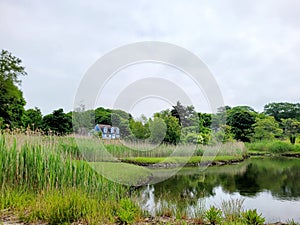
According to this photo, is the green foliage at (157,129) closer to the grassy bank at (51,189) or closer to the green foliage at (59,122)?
the grassy bank at (51,189)

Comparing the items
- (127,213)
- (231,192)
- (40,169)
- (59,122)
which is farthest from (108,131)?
(59,122)

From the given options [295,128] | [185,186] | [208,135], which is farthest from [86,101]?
[295,128]

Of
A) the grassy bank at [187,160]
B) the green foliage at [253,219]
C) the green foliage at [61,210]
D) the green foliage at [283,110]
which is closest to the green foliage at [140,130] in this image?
the grassy bank at [187,160]

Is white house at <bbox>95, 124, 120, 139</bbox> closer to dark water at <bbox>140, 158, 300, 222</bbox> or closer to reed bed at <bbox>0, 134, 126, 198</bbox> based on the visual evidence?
dark water at <bbox>140, 158, 300, 222</bbox>

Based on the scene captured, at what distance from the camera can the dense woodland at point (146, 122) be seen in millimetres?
10400

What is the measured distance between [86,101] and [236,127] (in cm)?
2184

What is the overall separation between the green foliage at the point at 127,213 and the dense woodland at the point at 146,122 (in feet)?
9.67

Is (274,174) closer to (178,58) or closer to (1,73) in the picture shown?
(178,58)

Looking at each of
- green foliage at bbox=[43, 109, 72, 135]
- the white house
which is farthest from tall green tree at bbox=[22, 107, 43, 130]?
the white house

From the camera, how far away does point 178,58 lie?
806cm

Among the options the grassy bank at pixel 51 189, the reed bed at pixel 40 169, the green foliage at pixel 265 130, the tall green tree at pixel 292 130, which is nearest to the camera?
the grassy bank at pixel 51 189

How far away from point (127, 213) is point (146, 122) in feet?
21.7

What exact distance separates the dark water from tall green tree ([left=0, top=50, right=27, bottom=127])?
15361mm

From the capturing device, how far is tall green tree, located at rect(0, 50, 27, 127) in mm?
20703
